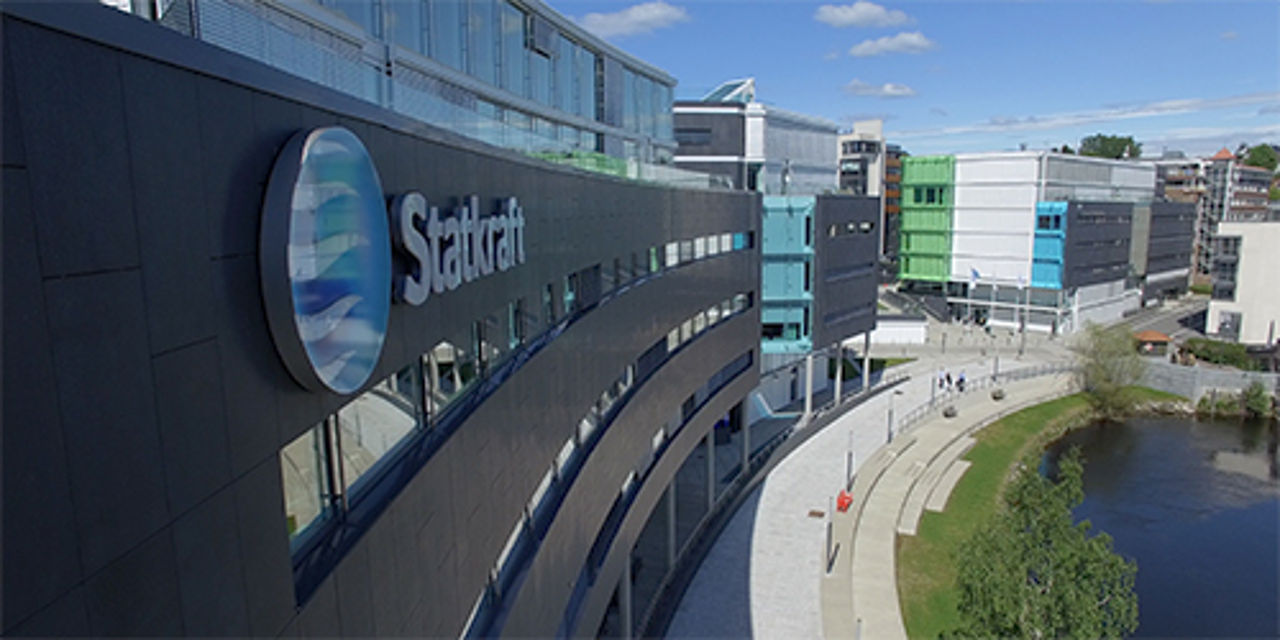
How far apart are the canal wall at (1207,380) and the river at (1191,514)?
2.65m

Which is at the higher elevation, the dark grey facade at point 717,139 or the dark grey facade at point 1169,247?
the dark grey facade at point 717,139

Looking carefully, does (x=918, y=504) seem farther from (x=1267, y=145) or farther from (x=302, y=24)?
(x=1267, y=145)

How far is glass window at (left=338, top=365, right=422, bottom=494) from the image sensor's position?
673cm

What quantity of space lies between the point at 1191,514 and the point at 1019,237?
116 ft

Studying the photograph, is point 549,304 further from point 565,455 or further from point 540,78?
point 540,78

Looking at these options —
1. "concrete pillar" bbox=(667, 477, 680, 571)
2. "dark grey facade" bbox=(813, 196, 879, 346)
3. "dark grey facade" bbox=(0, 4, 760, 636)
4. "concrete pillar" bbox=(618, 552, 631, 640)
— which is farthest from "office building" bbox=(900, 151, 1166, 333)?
"dark grey facade" bbox=(0, 4, 760, 636)

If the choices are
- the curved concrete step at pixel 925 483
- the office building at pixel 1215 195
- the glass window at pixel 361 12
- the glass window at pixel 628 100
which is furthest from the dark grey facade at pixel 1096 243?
the glass window at pixel 361 12

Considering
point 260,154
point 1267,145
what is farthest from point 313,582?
point 1267,145

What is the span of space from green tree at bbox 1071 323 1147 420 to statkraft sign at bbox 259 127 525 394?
172 feet

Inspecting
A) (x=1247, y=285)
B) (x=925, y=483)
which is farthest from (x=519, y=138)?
(x=1247, y=285)

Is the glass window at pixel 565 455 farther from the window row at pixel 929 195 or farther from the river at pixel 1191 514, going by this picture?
the window row at pixel 929 195

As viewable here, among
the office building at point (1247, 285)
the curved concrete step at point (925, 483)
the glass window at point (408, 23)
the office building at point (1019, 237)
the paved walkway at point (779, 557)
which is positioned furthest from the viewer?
the office building at point (1019, 237)

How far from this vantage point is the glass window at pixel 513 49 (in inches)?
753

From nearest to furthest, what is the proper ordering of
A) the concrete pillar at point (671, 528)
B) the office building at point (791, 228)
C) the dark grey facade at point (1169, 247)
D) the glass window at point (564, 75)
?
the glass window at point (564, 75) < the concrete pillar at point (671, 528) < the office building at point (791, 228) < the dark grey facade at point (1169, 247)
